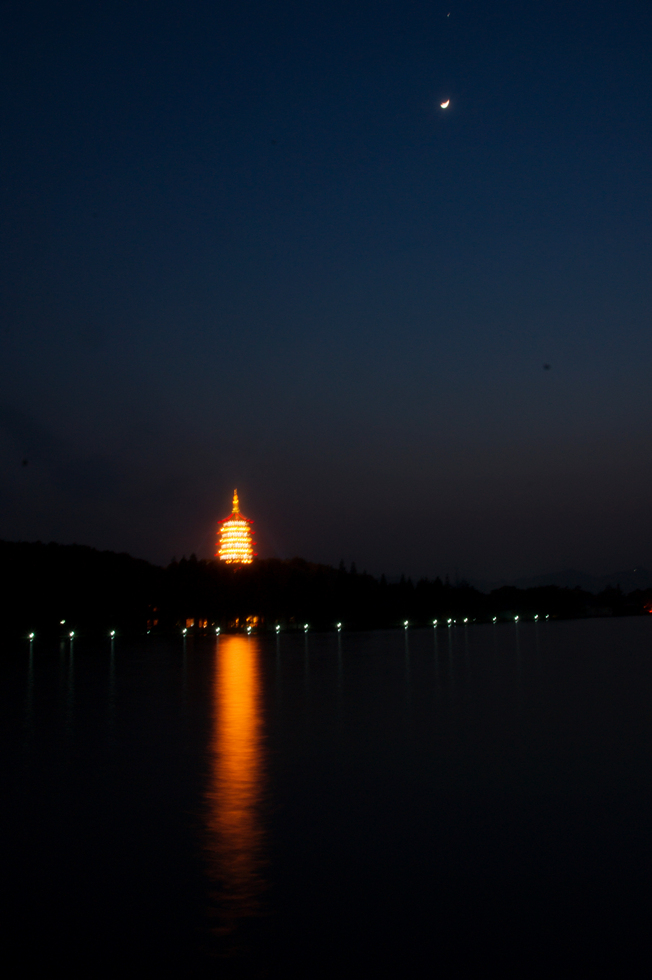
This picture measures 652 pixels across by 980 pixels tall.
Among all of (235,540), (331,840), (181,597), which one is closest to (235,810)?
(331,840)

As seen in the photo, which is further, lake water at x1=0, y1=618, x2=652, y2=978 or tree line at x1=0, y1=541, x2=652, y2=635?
tree line at x1=0, y1=541, x2=652, y2=635

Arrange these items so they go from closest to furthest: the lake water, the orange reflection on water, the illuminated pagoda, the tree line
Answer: the lake water, the orange reflection on water, the tree line, the illuminated pagoda

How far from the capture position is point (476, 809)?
27.7ft

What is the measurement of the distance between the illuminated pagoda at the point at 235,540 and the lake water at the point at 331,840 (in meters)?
110

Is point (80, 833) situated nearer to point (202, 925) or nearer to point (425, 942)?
point (202, 925)

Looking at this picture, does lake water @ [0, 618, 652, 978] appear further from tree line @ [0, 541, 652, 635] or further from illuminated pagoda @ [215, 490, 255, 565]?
illuminated pagoda @ [215, 490, 255, 565]

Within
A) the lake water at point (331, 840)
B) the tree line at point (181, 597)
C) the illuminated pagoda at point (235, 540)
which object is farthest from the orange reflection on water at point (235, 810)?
the illuminated pagoda at point (235, 540)

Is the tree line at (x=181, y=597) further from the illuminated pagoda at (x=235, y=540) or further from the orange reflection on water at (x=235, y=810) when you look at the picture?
the orange reflection on water at (x=235, y=810)

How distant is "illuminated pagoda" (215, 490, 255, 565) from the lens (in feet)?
415

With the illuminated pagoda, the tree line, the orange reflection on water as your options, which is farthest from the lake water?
the illuminated pagoda

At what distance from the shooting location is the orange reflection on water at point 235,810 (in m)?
6.05

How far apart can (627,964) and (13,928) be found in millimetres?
3826

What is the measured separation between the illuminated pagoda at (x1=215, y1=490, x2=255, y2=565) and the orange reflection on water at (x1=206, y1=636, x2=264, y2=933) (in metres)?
109

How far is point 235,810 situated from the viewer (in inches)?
338
